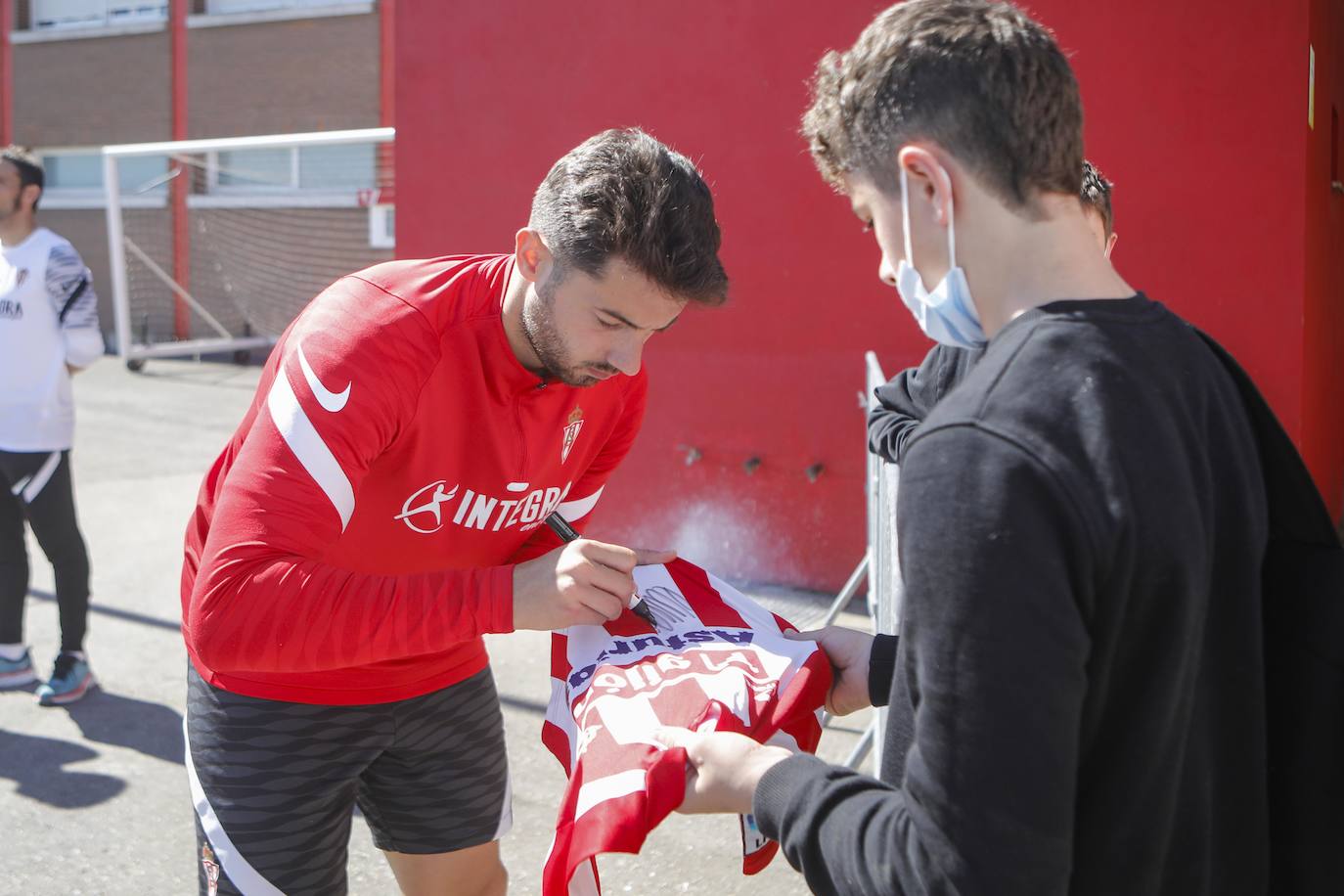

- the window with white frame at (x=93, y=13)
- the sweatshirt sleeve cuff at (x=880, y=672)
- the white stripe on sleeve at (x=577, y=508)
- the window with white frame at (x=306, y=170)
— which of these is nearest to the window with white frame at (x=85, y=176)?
the window with white frame at (x=306, y=170)

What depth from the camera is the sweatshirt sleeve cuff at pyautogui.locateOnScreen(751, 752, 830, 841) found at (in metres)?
1.27

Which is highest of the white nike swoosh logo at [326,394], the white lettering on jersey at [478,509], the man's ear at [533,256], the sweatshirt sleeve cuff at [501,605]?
the man's ear at [533,256]

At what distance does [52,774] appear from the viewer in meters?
4.30

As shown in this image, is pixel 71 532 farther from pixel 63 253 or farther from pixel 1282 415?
pixel 1282 415

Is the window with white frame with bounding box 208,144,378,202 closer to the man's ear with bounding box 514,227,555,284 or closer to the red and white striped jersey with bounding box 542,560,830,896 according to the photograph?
the man's ear with bounding box 514,227,555,284

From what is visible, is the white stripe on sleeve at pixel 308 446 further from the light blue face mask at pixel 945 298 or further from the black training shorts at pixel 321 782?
the light blue face mask at pixel 945 298

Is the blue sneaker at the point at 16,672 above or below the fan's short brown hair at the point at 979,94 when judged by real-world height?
below

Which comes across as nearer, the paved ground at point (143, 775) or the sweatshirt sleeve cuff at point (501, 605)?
the sweatshirt sleeve cuff at point (501, 605)

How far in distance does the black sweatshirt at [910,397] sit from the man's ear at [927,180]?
1.76m

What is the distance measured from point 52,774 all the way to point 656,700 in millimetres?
3504

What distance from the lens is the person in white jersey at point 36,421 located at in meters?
4.97

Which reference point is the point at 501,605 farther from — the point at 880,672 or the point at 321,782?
the point at 321,782

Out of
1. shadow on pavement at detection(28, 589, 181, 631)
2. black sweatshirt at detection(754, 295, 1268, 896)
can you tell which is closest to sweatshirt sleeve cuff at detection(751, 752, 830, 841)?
black sweatshirt at detection(754, 295, 1268, 896)

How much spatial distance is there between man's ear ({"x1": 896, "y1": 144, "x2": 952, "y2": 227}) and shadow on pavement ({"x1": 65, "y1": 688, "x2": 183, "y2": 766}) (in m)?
4.10
